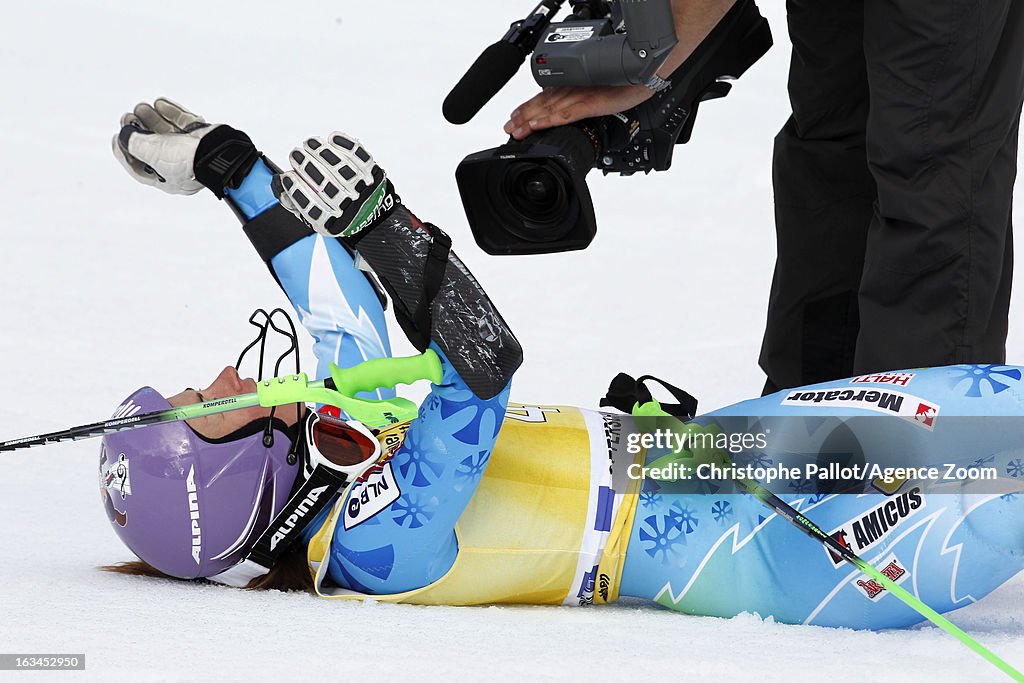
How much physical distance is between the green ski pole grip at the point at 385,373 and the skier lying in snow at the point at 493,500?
0.01 m

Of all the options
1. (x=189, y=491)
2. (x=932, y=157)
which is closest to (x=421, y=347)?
(x=189, y=491)

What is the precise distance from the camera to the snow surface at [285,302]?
3.35ft

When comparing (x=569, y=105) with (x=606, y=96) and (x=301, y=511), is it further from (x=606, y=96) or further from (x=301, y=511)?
(x=301, y=511)

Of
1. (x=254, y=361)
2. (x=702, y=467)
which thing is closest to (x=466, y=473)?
(x=702, y=467)

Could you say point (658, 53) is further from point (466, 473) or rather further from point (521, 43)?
point (466, 473)

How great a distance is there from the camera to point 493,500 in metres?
1.25

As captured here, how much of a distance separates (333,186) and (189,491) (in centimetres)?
35

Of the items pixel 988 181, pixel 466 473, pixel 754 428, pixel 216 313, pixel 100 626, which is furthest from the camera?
pixel 216 313

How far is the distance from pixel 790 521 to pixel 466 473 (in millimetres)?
314

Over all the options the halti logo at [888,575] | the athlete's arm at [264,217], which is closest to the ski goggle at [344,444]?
the athlete's arm at [264,217]

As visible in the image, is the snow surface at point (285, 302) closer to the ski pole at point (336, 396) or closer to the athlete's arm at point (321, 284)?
the ski pole at point (336, 396)

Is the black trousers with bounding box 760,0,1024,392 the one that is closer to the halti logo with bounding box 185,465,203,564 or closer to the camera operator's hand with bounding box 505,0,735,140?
the camera operator's hand with bounding box 505,0,735,140

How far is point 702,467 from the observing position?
125cm

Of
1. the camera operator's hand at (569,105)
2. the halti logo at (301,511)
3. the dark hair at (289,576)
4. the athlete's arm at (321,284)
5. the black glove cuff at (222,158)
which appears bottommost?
the dark hair at (289,576)
